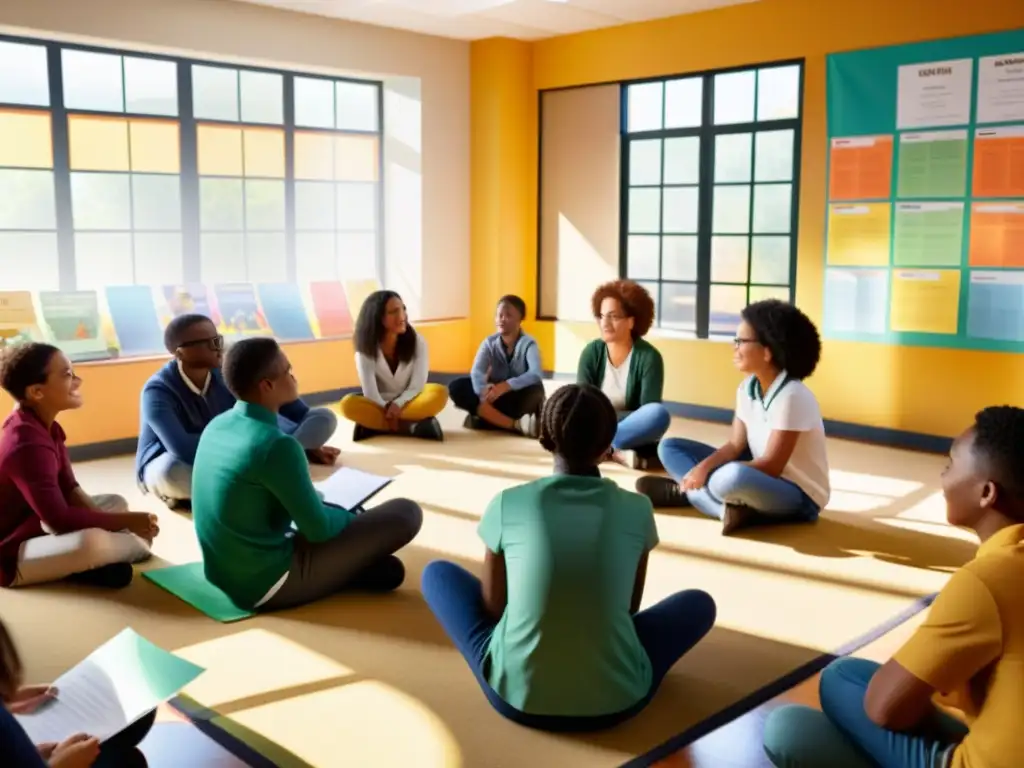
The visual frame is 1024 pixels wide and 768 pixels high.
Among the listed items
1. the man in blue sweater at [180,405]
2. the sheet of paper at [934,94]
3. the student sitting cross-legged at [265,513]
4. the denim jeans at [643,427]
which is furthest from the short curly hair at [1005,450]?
the sheet of paper at [934,94]

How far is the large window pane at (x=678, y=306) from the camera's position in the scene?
26.5 feet

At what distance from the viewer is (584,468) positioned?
264 cm

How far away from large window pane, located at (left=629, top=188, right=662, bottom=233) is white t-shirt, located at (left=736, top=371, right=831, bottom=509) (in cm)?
354

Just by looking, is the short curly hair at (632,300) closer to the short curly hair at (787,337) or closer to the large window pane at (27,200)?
the short curly hair at (787,337)

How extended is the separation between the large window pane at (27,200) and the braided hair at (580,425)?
5302 millimetres

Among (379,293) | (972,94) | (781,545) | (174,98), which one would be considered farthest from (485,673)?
(174,98)

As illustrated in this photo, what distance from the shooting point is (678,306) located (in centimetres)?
840

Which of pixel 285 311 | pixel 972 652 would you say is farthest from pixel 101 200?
pixel 972 652

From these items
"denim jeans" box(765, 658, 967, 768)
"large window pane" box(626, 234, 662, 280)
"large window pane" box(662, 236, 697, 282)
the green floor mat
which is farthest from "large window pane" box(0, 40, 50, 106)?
"denim jeans" box(765, 658, 967, 768)

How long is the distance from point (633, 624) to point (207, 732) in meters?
1.18

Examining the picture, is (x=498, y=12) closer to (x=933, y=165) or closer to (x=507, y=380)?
(x=507, y=380)

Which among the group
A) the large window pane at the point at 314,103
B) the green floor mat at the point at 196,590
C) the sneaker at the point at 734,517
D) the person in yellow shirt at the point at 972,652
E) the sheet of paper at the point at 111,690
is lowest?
the green floor mat at the point at 196,590

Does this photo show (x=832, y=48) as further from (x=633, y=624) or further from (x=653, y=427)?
(x=633, y=624)

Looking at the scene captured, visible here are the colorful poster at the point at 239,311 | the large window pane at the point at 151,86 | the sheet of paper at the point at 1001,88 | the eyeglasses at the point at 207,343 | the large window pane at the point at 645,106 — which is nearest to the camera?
the eyeglasses at the point at 207,343
